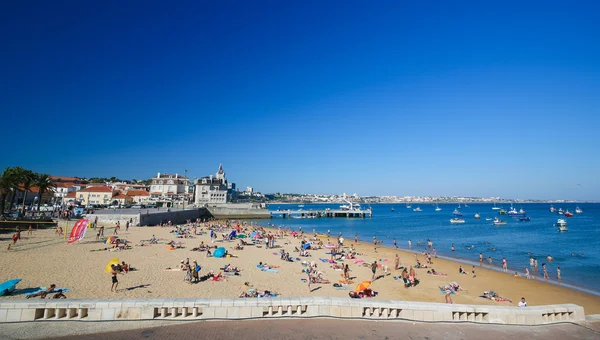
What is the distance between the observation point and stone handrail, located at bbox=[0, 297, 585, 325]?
6.81 metres

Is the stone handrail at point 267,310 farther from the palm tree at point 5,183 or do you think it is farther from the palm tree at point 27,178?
the palm tree at point 27,178

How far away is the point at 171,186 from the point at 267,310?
102993 mm

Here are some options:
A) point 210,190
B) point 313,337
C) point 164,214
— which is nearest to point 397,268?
point 313,337

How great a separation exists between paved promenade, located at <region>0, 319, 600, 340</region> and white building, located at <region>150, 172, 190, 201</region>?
93370 mm

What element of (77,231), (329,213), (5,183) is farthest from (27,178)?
(329,213)

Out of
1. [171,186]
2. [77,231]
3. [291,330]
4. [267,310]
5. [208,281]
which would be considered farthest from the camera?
[171,186]

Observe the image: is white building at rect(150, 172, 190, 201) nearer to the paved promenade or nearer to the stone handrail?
the stone handrail

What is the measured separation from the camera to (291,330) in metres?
6.57

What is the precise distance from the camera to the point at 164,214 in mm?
52594

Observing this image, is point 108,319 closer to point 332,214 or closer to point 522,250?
point 522,250

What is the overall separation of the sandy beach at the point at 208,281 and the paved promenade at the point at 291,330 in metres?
7.90

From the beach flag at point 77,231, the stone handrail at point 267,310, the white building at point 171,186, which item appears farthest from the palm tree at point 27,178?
the stone handrail at point 267,310

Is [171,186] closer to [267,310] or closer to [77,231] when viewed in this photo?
[77,231]

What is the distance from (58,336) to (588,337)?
1120 centimetres
